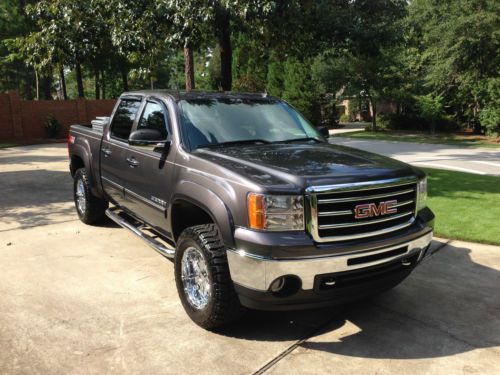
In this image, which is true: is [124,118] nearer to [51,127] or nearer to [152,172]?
[152,172]

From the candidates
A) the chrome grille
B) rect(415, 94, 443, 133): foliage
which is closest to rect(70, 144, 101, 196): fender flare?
the chrome grille

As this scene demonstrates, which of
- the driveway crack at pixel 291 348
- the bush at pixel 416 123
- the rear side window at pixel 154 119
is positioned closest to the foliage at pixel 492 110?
the bush at pixel 416 123

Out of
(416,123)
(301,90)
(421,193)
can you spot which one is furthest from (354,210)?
(416,123)

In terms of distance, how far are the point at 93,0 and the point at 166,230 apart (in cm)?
797

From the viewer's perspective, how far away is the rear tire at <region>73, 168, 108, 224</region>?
6160mm

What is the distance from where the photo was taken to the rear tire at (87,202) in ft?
20.2

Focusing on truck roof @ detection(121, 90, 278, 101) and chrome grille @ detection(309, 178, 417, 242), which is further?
truck roof @ detection(121, 90, 278, 101)

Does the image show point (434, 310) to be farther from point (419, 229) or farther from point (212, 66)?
point (212, 66)

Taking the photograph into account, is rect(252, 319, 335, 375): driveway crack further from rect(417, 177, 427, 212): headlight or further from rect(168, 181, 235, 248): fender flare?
rect(417, 177, 427, 212): headlight

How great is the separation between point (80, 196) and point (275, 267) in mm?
4532

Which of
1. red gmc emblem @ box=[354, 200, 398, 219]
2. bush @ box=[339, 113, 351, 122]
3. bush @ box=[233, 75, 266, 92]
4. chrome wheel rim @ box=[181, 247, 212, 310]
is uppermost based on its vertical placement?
bush @ box=[233, 75, 266, 92]

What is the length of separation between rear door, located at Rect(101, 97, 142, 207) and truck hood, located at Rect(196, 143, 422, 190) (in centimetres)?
147

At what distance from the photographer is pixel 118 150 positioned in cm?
505

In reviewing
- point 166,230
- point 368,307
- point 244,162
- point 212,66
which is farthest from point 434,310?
point 212,66
